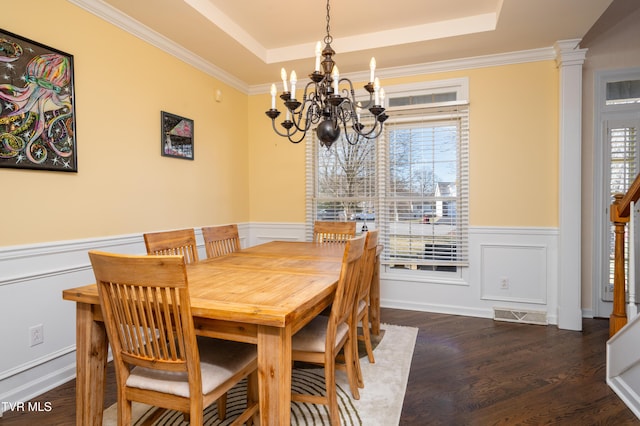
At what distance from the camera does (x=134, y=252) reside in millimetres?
2916

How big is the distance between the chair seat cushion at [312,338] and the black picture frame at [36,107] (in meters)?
1.92

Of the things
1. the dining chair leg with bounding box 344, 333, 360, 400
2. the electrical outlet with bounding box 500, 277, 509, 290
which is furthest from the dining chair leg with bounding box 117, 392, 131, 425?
the electrical outlet with bounding box 500, 277, 509, 290

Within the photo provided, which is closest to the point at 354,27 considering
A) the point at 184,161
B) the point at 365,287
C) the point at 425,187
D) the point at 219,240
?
the point at 425,187

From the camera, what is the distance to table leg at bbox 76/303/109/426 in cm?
160

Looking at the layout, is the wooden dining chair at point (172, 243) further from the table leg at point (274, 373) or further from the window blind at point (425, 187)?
the window blind at point (425, 187)

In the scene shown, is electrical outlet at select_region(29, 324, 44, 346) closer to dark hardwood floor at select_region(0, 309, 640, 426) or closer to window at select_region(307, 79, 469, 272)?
dark hardwood floor at select_region(0, 309, 640, 426)

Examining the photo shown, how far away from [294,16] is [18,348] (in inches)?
123

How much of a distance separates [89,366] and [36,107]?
1631mm

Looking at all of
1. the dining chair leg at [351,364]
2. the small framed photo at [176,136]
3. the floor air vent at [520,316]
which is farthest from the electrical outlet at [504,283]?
the small framed photo at [176,136]

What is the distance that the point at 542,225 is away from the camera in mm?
3463

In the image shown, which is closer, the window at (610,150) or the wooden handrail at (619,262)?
the wooden handrail at (619,262)

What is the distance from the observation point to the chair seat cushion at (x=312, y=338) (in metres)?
1.77

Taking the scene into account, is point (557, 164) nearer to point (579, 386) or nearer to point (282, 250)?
point (579, 386)

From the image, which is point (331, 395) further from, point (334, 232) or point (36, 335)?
point (36, 335)
